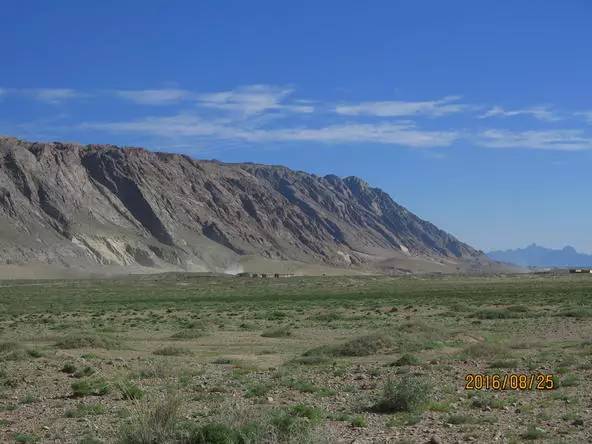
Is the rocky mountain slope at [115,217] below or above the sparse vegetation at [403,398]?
above

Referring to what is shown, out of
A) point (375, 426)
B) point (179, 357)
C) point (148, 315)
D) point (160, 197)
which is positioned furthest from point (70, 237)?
point (375, 426)

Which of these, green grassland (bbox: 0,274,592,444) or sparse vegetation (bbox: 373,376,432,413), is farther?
sparse vegetation (bbox: 373,376,432,413)

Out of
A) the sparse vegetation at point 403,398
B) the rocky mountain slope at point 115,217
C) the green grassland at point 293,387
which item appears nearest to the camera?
the green grassland at point 293,387

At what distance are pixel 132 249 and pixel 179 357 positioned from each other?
136676 mm

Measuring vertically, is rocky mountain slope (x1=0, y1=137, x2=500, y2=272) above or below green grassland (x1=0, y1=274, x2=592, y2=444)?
above
